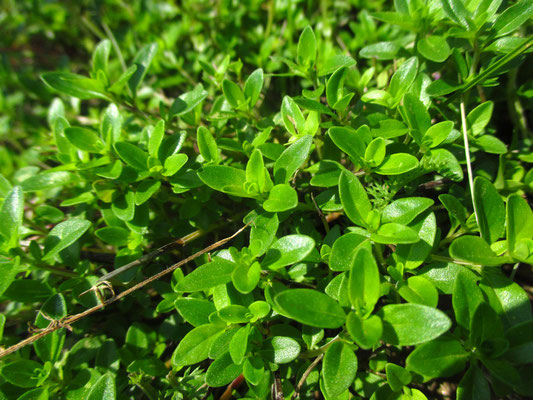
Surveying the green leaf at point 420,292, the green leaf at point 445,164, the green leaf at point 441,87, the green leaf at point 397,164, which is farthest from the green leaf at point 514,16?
the green leaf at point 420,292

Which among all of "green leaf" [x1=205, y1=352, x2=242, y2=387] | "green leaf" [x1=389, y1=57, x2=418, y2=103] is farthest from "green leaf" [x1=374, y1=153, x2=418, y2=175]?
"green leaf" [x1=205, y1=352, x2=242, y2=387]

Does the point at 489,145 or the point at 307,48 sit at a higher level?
the point at 307,48

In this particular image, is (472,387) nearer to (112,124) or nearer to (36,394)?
(36,394)

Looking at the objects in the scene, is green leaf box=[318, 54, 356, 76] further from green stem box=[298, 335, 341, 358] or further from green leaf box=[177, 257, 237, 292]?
green stem box=[298, 335, 341, 358]

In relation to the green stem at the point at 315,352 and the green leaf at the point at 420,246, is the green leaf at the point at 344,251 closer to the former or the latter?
the green leaf at the point at 420,246

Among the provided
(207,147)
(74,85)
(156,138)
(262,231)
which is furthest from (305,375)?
(74,85)

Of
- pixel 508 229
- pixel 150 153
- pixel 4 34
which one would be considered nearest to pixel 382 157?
pixel 508 229
